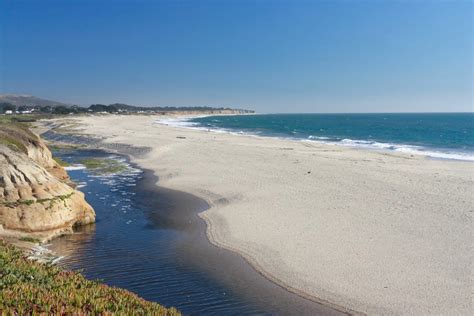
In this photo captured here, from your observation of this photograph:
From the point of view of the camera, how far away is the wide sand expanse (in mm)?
10898

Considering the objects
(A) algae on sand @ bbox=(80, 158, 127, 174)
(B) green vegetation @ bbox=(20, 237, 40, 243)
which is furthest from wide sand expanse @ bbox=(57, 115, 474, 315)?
(B) green vegetation @ bbox=(20, 237, 40, 243)

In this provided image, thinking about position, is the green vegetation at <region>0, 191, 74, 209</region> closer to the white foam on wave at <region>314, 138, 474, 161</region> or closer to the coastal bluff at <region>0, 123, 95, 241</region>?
the coastal bluff at <region>0, 123, 95, 241</region>

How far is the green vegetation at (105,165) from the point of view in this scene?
31.6 meters

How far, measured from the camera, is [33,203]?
15.3 meters

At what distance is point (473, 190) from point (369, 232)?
10.4 metres

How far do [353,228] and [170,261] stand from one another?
6.65 meters

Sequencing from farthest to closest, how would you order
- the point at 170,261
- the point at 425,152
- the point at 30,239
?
the point at 425,152 → the point at 30,239 → the point at 170,261

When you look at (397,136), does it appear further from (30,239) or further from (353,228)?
(30,239)

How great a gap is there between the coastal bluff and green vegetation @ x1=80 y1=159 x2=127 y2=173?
14.4m

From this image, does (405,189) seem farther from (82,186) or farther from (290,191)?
(82,186)

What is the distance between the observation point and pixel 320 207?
738 inches

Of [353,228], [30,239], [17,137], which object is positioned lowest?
[30,239]

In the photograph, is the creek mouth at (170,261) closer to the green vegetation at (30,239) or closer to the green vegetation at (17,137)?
the green vegetation at (30,239)

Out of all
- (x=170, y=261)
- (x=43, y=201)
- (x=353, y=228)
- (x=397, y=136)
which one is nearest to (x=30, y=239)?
(x=43, y=201)
